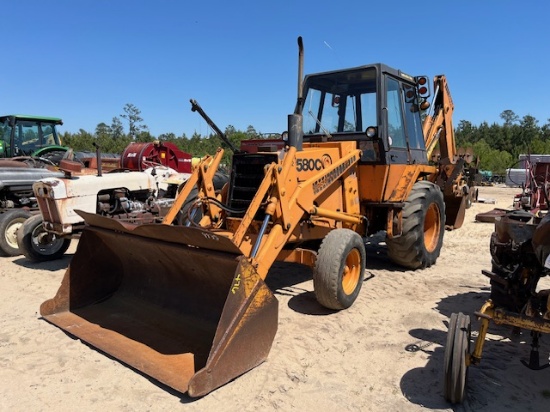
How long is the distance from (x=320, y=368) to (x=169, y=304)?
1700mm

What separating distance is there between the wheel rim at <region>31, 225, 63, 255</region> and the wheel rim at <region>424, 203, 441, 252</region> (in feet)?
18.8

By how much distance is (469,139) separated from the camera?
6319 centimetres

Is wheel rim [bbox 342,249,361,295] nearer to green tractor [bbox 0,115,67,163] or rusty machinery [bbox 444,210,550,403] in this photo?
rusty machinery [bbox 444,210,550,403]

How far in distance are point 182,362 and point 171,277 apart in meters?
1.21

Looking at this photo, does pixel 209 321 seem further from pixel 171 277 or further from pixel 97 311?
pixel 97 311

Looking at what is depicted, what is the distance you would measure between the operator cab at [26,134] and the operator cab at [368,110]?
9.02 metres

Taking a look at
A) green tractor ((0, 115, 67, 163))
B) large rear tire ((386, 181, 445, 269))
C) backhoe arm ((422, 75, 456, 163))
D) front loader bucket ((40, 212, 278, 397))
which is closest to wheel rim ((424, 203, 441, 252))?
large rear tire ((386, 181, 445, 269))

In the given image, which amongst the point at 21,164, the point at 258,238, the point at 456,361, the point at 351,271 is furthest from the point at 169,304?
the point at 21,164

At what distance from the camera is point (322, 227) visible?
5.62 m

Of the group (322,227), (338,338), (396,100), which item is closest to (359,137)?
(396,100)

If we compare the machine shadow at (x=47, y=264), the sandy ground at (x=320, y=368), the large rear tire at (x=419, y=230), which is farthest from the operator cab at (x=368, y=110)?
the machine shadow at (x=47, y=264)

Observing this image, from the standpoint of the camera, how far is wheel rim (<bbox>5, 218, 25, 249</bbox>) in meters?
7.75

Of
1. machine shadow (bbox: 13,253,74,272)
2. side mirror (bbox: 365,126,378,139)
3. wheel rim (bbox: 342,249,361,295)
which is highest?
side mirror (bbox: 365,126,378,139)

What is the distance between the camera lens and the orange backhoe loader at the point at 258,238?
3.65 m
